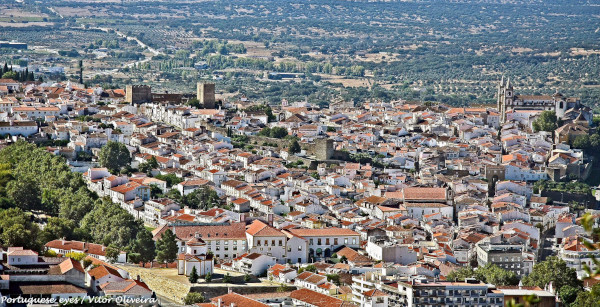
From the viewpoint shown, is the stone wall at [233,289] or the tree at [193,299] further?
the stone wall at [233,289]

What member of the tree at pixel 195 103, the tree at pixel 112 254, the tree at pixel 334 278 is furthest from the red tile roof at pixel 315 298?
the tree at pixel 195 103

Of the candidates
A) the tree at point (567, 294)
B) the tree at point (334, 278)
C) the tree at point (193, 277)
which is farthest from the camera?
the tree at point (334, 278)

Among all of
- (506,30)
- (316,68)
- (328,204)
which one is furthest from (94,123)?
(506,30)

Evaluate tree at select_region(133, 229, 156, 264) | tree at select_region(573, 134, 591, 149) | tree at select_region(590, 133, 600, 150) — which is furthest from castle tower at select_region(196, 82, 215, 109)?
tree at select_region(133, 229, 156, 264)

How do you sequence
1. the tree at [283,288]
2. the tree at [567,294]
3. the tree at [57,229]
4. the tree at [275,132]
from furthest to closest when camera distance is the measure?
the tree at [275,132] → the tree at [57,229] → the tree at [567,294] → the tree at [283,288]

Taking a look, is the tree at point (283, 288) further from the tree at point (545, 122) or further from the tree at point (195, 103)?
the tree at point (545, 122)

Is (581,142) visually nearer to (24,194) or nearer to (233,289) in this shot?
(24,194)

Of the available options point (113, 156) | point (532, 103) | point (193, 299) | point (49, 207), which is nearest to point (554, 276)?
point (193, 299)

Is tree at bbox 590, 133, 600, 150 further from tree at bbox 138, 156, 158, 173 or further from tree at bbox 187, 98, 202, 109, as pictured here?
tree at bbox 138, 156, 158, 173
